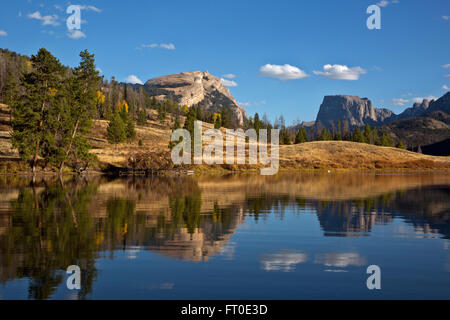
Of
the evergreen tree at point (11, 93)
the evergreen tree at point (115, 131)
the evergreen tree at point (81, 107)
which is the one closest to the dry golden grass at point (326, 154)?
the evergreen tree at point (115, 131)

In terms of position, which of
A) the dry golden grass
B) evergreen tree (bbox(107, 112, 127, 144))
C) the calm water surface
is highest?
evergreen tree (bbox(107, 112, 127, 144))

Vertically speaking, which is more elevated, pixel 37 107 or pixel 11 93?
pixel 11 93

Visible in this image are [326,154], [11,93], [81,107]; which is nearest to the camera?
[81,107]

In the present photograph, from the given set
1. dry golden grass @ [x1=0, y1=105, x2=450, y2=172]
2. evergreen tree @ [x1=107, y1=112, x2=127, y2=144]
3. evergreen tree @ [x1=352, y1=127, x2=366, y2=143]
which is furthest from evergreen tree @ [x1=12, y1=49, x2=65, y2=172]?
evergreen tree @ [x1=352, y1=127, x2=366, y2=143]

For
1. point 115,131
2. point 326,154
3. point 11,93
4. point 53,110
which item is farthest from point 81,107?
point 326,154

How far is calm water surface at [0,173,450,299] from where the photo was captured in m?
8.78

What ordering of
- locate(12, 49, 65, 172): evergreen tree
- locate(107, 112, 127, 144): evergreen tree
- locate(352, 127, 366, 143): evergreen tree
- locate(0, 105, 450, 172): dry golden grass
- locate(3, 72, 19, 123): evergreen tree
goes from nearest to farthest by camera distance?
locate(12, 49, 65, 172): evergreen tree, locate(3, 72, 19, 123): evergreen tree, locate(107, 112, 127, 144): evergreen tree, locate(0, 105, 450, 172): dry golden grass, locate(352, 127, 366, 143): evergreen tree

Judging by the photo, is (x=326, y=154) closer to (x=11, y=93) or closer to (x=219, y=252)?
(x=11, y=93)

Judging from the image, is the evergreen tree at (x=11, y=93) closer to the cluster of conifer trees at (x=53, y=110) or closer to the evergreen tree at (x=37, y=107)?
Answer: the cluster of conifer trees at (x=53, y=110)

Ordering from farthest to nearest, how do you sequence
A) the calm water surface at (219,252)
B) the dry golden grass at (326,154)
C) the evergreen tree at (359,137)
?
the evergreen tree at (359,137) < the dry golden grass at (326,154) < the calm water surface at (219,252)

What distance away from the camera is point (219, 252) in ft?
40.6

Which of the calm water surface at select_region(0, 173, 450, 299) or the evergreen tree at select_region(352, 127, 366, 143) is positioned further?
the evergreen tree at select_region(352, 127, 366, 143)

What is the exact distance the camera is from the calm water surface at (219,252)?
8781mm

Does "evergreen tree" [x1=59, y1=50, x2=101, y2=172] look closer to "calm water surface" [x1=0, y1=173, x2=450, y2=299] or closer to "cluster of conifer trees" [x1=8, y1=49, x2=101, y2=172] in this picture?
"cluster of conifer trees" [x1=8, y1=49, x2=101, y2=172]
